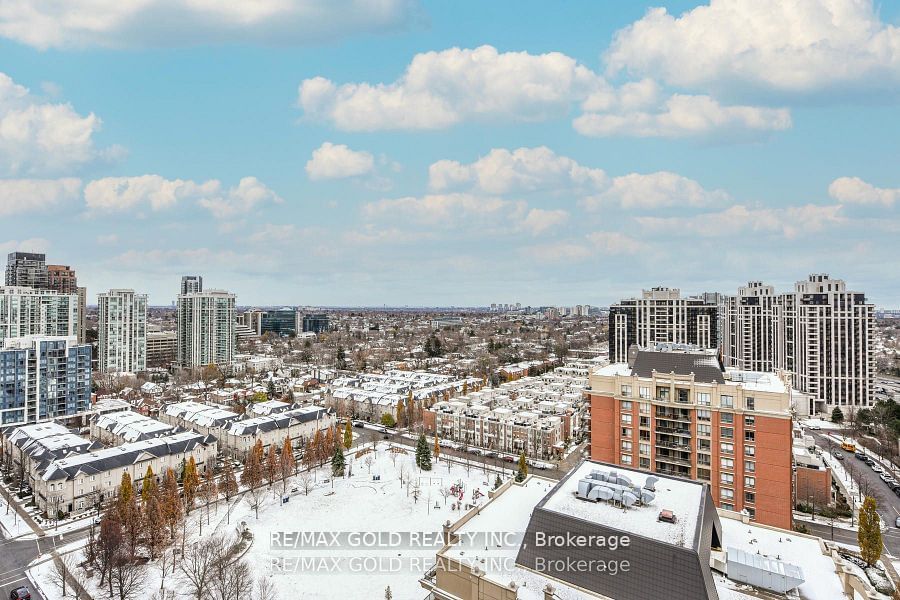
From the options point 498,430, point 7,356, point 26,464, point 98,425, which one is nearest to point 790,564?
point 498,430

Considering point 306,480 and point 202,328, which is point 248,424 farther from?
point 202,328

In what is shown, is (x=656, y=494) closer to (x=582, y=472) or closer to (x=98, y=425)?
(x=582, y=472)

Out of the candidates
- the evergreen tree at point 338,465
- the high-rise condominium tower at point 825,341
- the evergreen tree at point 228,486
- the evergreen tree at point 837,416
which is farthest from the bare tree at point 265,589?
the high-rise condominium tower at point 825,341

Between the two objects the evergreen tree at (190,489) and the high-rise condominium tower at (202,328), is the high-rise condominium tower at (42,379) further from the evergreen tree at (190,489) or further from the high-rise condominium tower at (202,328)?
the high-rise condominium tower at (202,328)

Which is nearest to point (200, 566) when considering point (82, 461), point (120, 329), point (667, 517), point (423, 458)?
point (82, 461)

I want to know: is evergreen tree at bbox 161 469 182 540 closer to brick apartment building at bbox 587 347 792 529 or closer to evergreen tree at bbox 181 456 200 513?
evergreen tree at bbox 181 456 200 513
